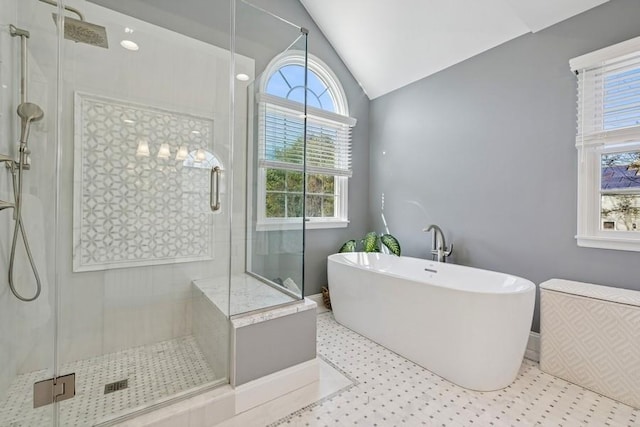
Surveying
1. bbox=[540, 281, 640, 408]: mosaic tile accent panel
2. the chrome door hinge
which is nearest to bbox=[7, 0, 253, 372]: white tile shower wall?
the chrome door hinge

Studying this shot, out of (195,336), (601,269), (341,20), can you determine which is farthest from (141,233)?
(601,269)

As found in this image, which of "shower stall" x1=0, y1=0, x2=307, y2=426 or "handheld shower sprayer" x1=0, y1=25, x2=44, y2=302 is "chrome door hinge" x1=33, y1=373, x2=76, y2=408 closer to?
"shower stall" x1=0, y1=0, x2=307, y2=426

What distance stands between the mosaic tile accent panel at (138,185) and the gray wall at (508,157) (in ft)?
7.00

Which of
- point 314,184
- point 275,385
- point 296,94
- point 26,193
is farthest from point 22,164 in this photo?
point 314,184

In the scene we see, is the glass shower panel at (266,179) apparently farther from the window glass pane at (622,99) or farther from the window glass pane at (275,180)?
the window glass pane at (622,99)

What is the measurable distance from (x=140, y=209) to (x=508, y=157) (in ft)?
9.59

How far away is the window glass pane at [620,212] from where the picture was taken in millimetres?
1962

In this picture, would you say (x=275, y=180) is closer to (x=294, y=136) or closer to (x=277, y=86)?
(x=294, y=136)

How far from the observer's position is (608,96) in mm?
2010

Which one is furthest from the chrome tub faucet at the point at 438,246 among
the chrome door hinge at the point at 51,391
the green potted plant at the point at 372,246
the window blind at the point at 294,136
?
the chrome door hinge at the point at 51,391

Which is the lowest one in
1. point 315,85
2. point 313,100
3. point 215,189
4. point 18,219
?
point 18,219

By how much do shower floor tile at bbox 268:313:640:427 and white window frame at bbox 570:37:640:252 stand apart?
3.34 feet

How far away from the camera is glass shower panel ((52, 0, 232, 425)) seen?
1734 mm

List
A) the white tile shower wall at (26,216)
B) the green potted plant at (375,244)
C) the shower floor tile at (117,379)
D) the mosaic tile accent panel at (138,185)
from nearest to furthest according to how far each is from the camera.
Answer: the shower floor tile at (117,379) < the white tile shower wall at (26,216) < the mosaic tile accent panel at (138,185) < the green potted plant at (375,244)
